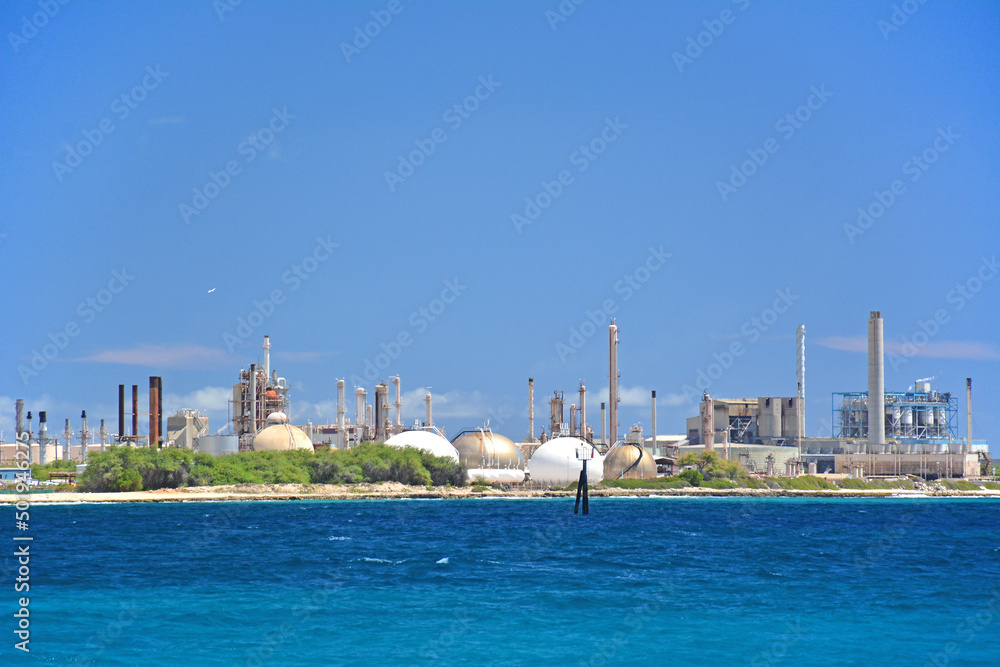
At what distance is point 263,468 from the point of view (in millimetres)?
106000

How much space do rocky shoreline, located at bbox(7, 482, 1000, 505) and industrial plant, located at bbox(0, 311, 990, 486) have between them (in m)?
6.24

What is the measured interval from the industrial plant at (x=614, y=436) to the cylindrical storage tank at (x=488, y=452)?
122mm

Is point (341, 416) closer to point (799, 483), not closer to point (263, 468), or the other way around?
point (263, 468)

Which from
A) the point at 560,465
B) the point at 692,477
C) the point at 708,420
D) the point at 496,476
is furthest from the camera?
the point at 708,420

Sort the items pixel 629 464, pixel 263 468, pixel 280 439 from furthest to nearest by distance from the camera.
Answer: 1. pixel 280 439
2. pixel 629 464
3. pixel 263 468

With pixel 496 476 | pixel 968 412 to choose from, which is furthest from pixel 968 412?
pixel 496 476

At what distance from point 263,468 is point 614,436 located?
44.2 metres

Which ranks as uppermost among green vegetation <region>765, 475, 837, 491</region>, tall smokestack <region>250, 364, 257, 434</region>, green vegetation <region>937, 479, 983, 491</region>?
tall smokestack <region>250, 364, 257, 434</region>

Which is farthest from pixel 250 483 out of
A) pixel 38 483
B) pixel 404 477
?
pixel 38 483

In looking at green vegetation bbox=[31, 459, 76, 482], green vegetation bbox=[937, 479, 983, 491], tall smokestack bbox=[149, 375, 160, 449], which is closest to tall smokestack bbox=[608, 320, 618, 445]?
green vegetation bbox=[937, 479, 983, 491]

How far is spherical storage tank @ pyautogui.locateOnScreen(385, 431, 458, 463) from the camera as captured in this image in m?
116

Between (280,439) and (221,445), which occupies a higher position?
(280,439)

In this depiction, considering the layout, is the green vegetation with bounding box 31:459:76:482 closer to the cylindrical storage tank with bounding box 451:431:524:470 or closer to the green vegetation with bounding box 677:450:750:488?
the cylindrical storage tank with bounding box 451:431:524:470

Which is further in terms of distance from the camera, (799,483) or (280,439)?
(799,483)
